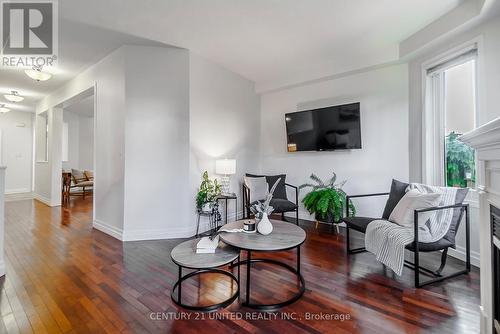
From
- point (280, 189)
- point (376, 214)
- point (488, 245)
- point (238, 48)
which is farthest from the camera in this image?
point (280, 189)

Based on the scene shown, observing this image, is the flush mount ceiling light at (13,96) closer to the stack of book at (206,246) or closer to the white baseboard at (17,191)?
the white baseboard at (17,191)

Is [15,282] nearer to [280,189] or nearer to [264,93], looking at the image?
[280,189]

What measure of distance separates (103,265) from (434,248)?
3289mm

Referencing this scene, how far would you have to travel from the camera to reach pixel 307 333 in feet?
4.75

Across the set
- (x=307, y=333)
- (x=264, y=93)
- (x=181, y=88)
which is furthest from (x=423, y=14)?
(x=307, y=333)

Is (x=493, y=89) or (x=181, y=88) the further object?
(x=181, y=88)

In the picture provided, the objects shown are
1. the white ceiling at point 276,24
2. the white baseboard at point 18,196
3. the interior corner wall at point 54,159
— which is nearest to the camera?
the white ceiling at point 276,24

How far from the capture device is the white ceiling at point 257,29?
2.33m

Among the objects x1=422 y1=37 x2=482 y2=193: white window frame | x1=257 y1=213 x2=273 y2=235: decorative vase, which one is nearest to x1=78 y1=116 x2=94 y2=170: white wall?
x1=257 y1=213 x2=273 y2=235: decorative vase

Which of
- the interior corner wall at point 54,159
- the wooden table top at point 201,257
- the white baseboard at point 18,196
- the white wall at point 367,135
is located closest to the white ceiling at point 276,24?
the white wall at point 367,135

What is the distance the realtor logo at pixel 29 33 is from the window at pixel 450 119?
14.8 feet

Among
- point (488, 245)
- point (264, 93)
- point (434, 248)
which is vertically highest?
point (264, 93)

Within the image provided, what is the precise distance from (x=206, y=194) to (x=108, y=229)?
5.18 feet

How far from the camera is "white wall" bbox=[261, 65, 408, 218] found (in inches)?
129
